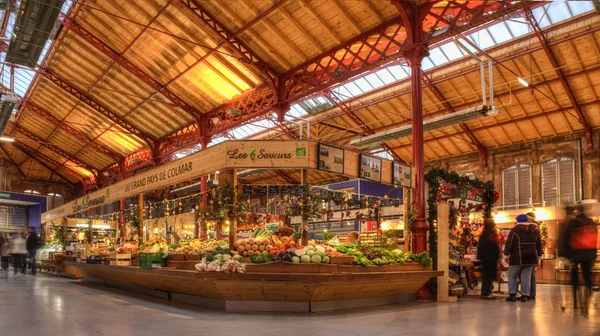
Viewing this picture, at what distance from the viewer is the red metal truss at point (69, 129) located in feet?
83.1

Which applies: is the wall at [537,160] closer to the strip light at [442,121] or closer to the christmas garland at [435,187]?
the strip light at [442,121]

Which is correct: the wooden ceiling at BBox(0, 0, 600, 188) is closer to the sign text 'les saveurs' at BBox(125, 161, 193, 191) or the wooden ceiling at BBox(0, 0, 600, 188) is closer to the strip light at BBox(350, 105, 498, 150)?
the strip light at BBox(350, 105, 498, 150)

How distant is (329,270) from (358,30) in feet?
27.9

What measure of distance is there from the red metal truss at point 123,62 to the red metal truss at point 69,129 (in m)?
8.59

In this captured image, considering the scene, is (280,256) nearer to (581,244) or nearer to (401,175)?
(401,175)

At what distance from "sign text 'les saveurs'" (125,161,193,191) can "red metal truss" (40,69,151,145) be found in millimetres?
11287

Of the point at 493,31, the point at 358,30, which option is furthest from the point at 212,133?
the point at 493,31

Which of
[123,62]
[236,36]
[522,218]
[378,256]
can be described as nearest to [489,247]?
[522,218]

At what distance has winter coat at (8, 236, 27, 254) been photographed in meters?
16.4

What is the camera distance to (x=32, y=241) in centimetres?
1573

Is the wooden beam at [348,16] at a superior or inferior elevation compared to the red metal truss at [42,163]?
superior

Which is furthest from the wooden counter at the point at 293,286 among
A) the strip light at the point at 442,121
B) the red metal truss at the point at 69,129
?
the red metal truss at the point at 69,129

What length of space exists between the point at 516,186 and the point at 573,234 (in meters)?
16.1

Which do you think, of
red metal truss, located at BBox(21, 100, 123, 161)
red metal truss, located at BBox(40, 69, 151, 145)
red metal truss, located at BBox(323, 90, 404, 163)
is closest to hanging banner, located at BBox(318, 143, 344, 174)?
red metal truss, located at BBox(323, 90, 404, 163)
